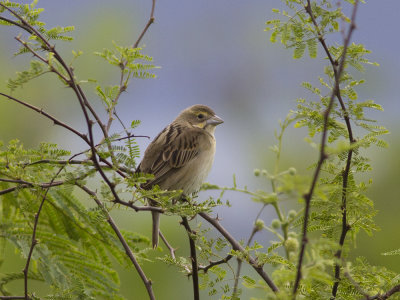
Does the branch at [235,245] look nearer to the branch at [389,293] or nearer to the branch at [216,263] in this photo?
the branch at [216,263]

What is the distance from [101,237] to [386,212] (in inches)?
184

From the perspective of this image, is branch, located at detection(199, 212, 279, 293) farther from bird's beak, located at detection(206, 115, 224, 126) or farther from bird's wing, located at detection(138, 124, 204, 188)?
bird's beak, located at detection(206, 115, 224, 126)

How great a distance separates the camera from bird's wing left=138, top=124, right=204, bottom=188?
187 inches

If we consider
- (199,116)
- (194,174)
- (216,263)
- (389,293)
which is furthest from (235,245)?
(199,116)

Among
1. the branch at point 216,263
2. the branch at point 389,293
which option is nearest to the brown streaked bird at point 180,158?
the branch at point 216,263

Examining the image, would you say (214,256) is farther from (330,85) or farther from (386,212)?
(386,212)

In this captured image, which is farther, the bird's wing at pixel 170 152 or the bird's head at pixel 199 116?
the bird's head at pixel 199 116

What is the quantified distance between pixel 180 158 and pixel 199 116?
103 centimetres

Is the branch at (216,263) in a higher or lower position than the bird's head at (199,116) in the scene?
lower

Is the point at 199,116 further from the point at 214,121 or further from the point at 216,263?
the point at 216,263

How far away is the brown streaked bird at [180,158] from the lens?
4762 mm

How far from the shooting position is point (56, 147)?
2.96 meters

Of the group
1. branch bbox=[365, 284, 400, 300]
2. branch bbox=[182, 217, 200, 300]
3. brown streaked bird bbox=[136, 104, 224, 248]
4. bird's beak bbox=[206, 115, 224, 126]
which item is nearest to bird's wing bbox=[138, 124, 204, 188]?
brown streaked bird bbox=[136, 104, 224, 248]

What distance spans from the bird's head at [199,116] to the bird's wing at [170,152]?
357 mm
